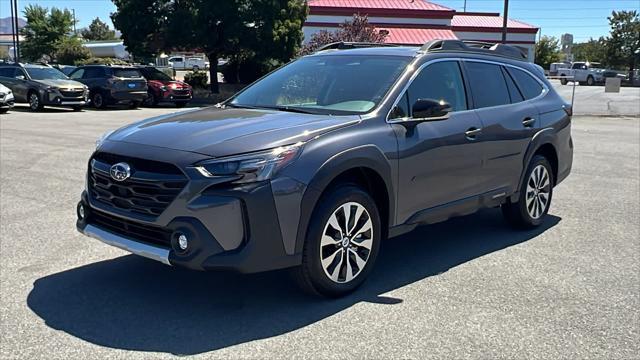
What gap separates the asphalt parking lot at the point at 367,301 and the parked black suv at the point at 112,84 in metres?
18.3

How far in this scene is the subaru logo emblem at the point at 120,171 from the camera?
4137 millimetres

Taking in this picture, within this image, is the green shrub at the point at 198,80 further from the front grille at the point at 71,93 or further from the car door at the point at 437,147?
the car door at the point at 437,147

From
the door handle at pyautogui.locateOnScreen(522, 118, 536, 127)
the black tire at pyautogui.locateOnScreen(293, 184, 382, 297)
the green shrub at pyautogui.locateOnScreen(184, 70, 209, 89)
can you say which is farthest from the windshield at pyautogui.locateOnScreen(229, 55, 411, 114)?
the green shrub at pyautogui.locateOnScreen(184, 70, 209, 89)

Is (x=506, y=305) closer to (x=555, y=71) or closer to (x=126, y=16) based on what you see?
(x=126, y=16)

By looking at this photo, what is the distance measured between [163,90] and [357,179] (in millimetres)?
23214

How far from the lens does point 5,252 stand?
5531 mm

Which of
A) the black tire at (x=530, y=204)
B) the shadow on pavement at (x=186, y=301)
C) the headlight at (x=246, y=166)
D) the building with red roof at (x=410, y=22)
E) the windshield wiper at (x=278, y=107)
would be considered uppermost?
the building with red roof at (x=410, y=22)

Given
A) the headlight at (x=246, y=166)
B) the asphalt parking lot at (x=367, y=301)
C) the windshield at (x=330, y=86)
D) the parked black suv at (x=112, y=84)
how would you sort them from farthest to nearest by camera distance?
the parked black suv at (x=112, y=84), the windshield at (x=330, y=86), the headlight at (x=246, y=166), the asphalt parking lot at (x=367, y=301)

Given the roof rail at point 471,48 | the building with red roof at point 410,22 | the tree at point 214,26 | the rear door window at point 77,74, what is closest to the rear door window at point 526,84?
the roof rail at point 471,48

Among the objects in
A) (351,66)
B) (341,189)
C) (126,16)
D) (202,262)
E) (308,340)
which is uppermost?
(126,16)

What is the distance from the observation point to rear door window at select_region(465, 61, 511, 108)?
5.77m

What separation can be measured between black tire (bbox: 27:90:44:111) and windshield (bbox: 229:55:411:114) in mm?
19071

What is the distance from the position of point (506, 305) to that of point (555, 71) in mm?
75447

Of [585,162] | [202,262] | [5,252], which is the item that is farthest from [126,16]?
[202,262]
